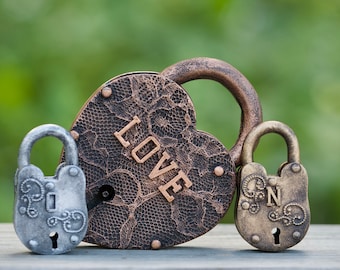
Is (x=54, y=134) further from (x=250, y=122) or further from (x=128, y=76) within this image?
(x=250, y=122)

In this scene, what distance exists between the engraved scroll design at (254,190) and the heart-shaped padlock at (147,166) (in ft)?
0.18

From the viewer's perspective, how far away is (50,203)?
1.69 m

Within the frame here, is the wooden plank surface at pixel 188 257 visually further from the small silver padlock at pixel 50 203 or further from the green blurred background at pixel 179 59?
the green blurred background at pixel 179 59

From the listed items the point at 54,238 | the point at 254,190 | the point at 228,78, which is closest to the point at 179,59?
the point at 228,78

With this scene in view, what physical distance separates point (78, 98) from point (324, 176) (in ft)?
2.23

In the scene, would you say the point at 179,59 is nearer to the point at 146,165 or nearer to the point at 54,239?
the point at 146,165

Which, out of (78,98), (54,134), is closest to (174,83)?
(54,134)

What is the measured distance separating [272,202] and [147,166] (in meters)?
0.23

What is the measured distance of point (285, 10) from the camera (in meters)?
2.71

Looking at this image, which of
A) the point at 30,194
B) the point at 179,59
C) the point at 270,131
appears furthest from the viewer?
the point at 179,59

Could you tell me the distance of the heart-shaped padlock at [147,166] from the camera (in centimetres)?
177

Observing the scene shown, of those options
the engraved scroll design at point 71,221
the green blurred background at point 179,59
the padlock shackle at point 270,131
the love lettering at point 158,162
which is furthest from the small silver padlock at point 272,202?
the green blurred background at point 179,59

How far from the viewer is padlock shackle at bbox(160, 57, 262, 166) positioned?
6.03 feet

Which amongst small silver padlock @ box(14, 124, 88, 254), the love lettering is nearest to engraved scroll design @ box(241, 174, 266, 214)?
the love lettering
